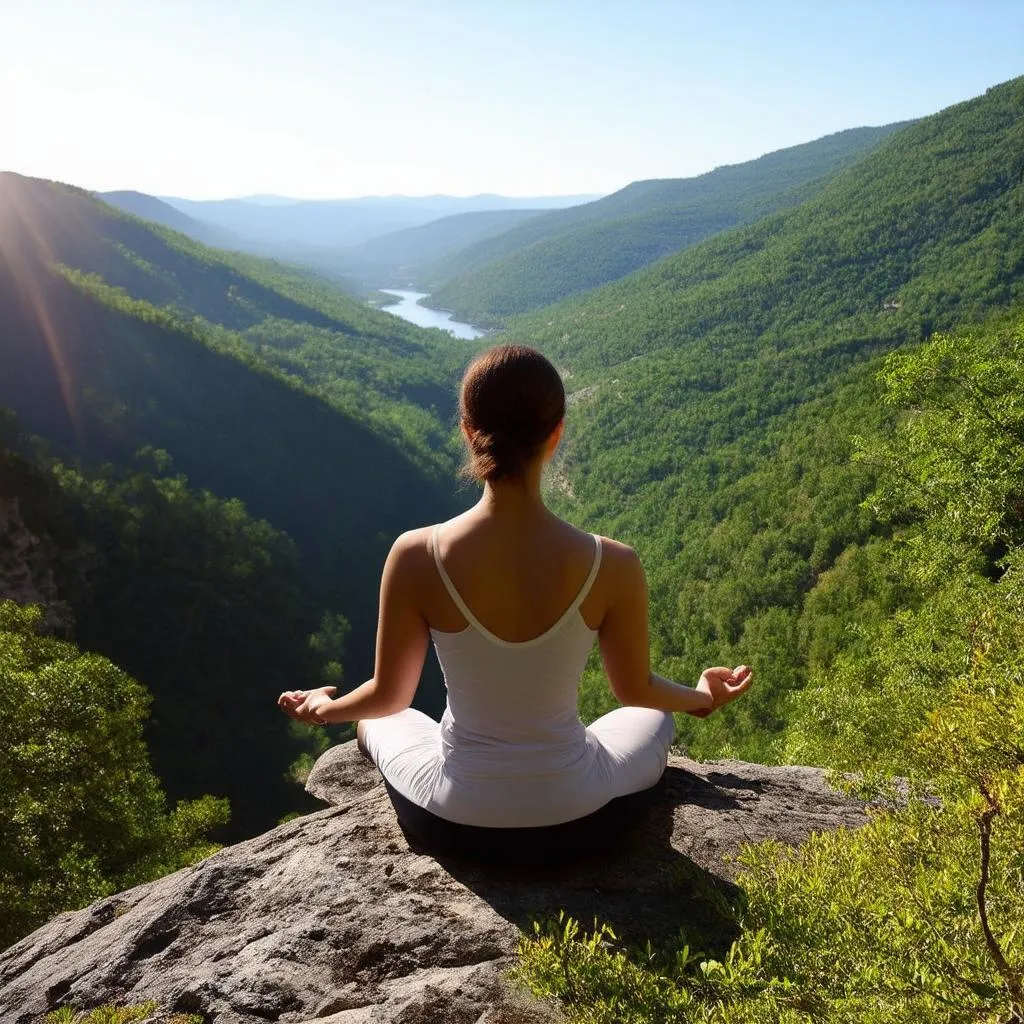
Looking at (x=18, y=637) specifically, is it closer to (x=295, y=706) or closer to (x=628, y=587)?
(x=295, y=706)

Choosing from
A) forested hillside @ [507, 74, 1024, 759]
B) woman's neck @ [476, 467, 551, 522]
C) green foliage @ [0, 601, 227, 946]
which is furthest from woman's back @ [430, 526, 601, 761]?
forested hillside @ [507, 74, 1024, 759]

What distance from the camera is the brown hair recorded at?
2264 millimetres

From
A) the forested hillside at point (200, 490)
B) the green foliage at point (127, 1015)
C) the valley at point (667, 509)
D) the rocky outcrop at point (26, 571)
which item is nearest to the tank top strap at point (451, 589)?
the valley at point (667, 509)

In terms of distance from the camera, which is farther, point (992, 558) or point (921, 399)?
point (992, 558)

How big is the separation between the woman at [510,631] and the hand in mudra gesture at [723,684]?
31 cm

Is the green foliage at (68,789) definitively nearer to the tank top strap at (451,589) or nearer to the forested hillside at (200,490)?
the forested hillside at (200,490)

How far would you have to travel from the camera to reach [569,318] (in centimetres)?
12144

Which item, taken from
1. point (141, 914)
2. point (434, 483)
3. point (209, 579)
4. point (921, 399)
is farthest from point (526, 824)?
point (434, 483)

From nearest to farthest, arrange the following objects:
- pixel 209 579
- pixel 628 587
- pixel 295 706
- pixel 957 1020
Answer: pixel 957 1020 < pixel 628 587 < pixel 295 706 < pixel 209 579

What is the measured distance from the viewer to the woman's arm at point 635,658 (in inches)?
96.0

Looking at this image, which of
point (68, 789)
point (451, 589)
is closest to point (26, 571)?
point (68, 789)

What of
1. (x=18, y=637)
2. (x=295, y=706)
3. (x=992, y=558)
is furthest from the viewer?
(x=992, y=558)

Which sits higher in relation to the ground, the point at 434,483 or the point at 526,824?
the point at 526,824

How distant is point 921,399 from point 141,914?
1244cm
